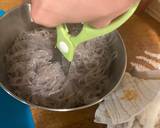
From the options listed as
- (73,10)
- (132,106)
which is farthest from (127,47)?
(73,10)

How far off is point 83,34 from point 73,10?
143 mm

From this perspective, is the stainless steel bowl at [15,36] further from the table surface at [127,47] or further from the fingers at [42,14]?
the fingers at [42,14]

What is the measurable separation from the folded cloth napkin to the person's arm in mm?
326

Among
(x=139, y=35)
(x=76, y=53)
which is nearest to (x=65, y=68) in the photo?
(x=76, y=53)

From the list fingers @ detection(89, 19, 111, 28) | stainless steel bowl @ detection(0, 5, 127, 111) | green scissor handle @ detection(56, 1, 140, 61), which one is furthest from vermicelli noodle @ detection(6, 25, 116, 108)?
fingers @ detection(89, 19, 111, 28)

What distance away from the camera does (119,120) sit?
2.22 ft

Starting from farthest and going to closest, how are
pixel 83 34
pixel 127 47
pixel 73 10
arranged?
pixel 127 47 < pixel 83 34 < pixel 73 10

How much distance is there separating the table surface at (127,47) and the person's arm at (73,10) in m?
0.37

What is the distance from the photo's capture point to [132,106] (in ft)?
2.27

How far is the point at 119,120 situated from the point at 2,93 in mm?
267

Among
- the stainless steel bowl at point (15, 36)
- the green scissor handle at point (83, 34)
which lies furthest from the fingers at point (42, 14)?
the stainless steel bowl at point (15, 36)

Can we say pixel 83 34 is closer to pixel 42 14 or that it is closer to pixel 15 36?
pixel 42 14

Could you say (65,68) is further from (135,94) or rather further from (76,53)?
(135,94)

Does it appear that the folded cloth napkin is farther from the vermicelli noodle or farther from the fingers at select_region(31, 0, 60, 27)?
the fingers at select_region(31, 0, 60, 27)
